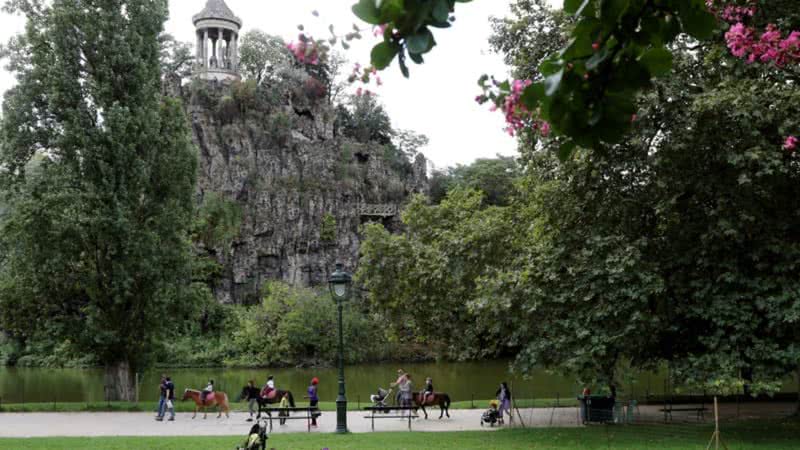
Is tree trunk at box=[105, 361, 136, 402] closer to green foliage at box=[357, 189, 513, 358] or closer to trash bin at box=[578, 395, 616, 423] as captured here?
green foliage at box=[357, 189, 513, 358]

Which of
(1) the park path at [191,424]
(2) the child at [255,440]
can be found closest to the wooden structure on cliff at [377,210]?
(1) the park path at [191,424]

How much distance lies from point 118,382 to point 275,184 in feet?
121

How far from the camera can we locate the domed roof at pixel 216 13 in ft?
202

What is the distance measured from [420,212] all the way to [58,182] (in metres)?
13.6

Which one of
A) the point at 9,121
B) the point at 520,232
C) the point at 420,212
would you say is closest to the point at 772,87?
the point at 520,232

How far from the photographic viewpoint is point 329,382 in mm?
Result: 35594

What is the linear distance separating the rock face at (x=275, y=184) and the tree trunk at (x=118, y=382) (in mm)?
33129

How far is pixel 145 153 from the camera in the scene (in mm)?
24484

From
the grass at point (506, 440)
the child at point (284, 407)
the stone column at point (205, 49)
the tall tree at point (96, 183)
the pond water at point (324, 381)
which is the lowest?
the pond water at point (324, 381)

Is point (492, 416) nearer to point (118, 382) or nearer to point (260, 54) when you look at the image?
point (118, 382)

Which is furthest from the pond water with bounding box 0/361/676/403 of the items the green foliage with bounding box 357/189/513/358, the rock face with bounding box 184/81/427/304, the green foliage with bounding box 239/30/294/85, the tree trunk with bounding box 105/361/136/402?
the green foliage with bounding box 239/30/294/85

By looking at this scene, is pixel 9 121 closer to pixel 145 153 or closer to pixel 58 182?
pixel 58 182

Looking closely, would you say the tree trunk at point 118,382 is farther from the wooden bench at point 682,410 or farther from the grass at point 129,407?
the wooden bench at point 682,410

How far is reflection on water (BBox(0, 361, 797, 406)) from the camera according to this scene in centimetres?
2862
